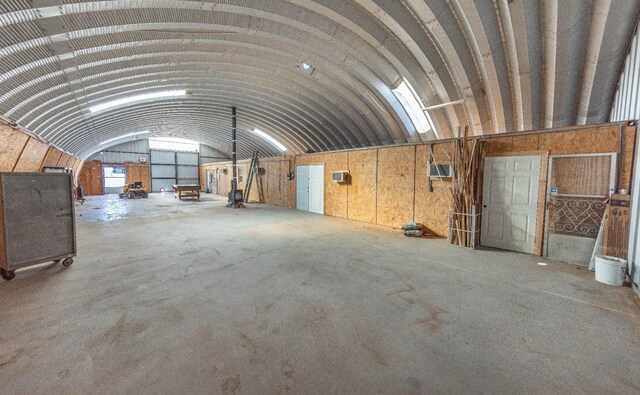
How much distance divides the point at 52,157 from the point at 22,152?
385 cm

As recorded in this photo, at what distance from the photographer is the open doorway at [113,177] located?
21.0m

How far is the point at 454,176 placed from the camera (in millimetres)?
6023

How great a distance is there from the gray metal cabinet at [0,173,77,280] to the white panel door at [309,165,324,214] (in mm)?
7778

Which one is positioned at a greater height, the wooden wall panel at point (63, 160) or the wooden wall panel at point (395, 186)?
the wooden wall panel at point (63, 160)

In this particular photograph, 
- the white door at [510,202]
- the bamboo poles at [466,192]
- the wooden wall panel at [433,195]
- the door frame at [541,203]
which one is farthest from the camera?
the wooden wall panel at [433,195]

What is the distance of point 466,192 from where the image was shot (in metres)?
5.67

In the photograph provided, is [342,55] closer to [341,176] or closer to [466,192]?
[341,176]

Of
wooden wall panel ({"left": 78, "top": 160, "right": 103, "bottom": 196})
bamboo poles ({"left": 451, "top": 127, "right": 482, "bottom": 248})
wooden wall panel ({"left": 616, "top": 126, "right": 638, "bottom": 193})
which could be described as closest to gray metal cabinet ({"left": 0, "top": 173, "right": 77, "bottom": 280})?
bamboo poles ({"left": 451, "top": 127, "right": 482, "bottom": 248})

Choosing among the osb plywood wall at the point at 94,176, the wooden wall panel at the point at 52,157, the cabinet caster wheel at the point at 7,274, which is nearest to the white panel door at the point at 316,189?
the cabinet caster wheel at the point at 7,274

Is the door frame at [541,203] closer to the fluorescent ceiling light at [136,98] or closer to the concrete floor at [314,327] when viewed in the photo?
the concrete floor at [314,327]

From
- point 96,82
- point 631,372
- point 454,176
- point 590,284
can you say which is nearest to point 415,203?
point 454,176

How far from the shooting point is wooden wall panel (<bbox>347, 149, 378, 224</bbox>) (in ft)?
27.4

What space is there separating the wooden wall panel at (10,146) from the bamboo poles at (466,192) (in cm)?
1190

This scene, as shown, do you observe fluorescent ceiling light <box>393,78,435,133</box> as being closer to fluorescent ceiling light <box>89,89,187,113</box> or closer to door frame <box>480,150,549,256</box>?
door frame <box>480,150,549,256</box>
